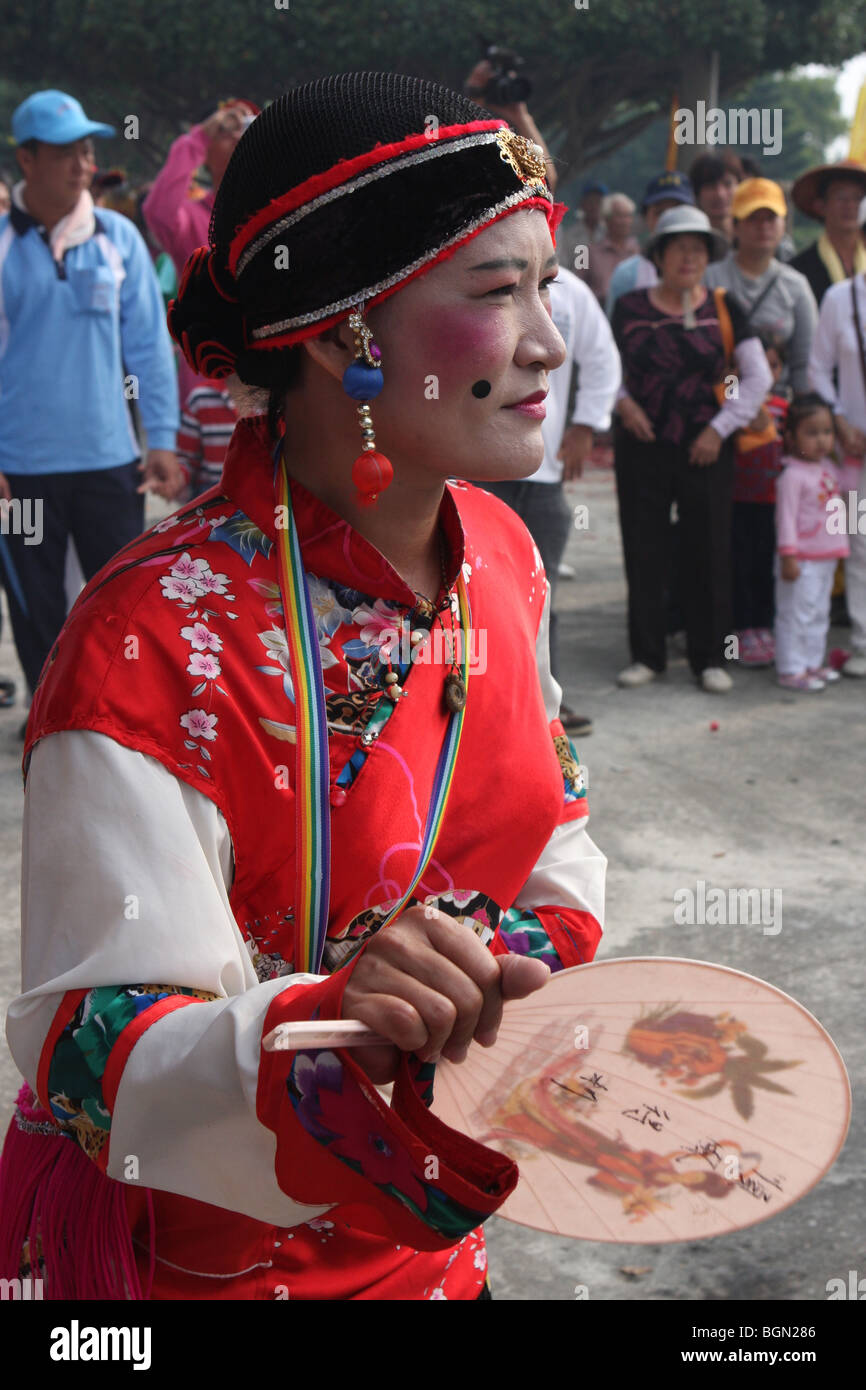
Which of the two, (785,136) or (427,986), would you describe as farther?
(785,136)

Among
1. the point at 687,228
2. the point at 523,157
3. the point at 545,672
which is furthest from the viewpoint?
the point at 687,228

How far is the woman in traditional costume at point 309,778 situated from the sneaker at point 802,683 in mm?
5006

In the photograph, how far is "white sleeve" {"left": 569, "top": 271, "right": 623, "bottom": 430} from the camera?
573 centimetres

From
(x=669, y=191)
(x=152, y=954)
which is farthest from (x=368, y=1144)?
(x=669, y=191)

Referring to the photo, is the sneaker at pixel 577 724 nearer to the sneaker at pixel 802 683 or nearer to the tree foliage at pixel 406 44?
the sneaker at pixel 802 683

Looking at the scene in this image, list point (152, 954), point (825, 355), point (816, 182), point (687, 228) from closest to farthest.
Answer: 1. point (152, 954)
2. point (687, 228)
3. point (825, 355)
4. point (816, 182)

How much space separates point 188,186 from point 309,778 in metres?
4.89

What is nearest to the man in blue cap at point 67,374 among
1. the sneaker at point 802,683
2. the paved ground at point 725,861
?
the paved ground at point 725,861

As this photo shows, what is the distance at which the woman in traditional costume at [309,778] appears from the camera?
1.15 meters

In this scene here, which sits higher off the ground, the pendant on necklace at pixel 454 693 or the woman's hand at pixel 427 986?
the pendant on necklace at pixel 454 693

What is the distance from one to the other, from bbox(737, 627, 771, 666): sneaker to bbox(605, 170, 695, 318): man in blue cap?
1.63m

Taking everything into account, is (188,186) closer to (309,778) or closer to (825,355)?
(825,355)

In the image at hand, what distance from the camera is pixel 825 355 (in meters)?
6.72

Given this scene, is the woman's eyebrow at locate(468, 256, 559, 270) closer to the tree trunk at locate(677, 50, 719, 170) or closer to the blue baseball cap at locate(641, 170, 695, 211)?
the blue baseball cap at locate(641, 170, 695, 211)
